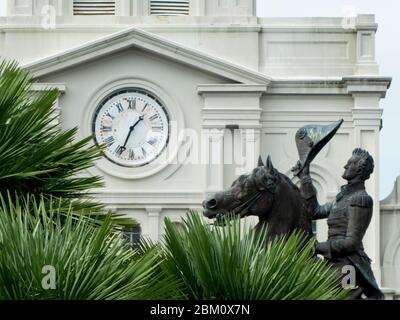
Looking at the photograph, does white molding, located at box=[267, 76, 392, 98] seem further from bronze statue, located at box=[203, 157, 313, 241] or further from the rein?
the rein

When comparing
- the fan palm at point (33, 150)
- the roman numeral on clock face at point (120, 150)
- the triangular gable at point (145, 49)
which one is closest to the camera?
the fan palm at point (33, 150)

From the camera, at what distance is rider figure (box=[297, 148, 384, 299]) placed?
2591 cm

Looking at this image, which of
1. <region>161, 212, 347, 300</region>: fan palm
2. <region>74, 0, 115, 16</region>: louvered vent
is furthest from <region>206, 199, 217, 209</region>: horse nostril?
<region>74, 0, 115, 16</region>: louvered vent

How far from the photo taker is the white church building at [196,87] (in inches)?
2362

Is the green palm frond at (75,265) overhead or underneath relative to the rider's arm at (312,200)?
underneath

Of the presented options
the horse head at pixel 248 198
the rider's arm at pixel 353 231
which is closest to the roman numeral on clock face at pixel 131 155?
the rider's arm at pixel 353 231

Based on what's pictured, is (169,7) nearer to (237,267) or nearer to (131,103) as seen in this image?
(131,103)

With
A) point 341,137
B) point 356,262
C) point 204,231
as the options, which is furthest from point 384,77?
point 204,231

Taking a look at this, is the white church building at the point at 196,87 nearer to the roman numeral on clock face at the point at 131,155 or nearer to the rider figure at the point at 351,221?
the roman numeral on clock face at the point at 131,155

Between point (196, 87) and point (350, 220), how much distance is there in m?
34.6

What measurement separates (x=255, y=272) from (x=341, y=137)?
40904mm

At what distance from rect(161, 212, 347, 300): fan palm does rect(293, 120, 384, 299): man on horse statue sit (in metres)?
5.12

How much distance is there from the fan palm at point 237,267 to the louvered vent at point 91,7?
40.7 meters
